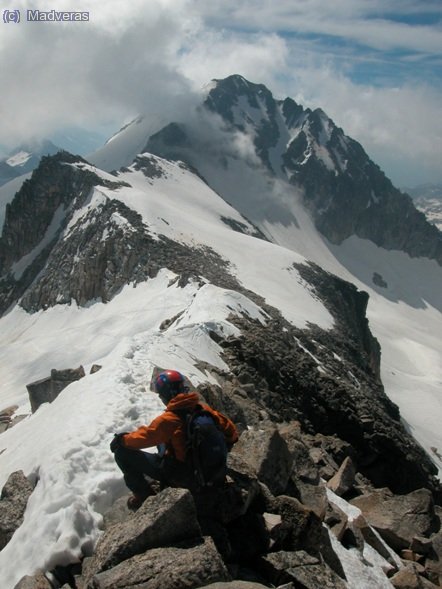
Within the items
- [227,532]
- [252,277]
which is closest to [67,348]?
[252,277]

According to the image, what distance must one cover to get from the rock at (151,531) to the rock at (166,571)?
7.9 inches

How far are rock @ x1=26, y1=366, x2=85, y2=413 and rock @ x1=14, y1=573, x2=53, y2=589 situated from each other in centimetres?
1076

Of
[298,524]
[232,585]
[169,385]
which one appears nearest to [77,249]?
[169,385]

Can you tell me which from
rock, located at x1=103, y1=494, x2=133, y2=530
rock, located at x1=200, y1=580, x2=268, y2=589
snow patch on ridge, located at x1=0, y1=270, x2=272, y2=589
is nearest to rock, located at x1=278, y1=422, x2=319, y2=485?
snow patch on ridge, located at x1=0, y1=270, x2=272, y2=589

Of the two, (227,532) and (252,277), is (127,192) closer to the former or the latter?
(252,277)

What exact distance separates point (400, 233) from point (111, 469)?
189 meters

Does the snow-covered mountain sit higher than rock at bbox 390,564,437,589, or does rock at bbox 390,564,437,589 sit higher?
rock at bbox 390,564,437,589

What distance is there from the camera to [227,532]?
8406mm

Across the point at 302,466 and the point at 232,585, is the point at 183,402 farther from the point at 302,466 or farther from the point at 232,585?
the point at 302,466

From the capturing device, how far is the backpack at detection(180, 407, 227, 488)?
8234mm

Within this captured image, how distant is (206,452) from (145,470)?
1216 millimetres

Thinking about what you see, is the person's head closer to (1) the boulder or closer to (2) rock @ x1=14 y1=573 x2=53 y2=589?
(2) rock @ x1=14 y1=573 x2=53 y2=589

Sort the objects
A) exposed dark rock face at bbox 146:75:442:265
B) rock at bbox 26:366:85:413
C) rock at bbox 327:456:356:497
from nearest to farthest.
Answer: rock at bbox 327:456:356:497 < rock at bbox 26:366:85:413 < exposed dark rock face at bbox 146:75:442:265

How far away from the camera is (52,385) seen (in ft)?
63.5
